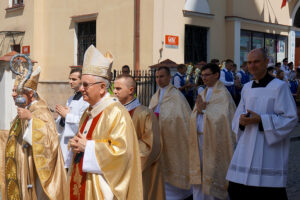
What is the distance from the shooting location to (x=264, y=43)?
61.5 ft

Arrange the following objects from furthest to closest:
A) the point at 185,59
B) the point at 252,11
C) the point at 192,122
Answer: the point at 252,11 → the point at 185,59 → the point at 192,122

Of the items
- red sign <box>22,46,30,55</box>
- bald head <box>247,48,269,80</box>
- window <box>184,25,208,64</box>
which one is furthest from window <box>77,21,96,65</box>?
bald head <box>247,48,269,80</box>

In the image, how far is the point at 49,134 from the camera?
4977 millimetres

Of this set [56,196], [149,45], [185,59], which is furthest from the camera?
[185,59]

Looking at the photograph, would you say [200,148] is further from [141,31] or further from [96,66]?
[141,31]

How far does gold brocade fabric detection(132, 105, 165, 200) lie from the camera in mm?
4992

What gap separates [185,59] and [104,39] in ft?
10.1

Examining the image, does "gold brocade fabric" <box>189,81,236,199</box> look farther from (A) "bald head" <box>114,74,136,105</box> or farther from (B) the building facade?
(B) the building facade

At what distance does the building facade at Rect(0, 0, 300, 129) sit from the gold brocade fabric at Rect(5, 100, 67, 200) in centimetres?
970

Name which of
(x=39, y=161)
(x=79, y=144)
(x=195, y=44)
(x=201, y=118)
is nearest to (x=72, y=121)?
(x=39, y=161)

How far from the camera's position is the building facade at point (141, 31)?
14.9 m

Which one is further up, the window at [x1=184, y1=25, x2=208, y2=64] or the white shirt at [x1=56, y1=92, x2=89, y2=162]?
the window at [x1=184, y1=25, x2=208, y2=64]

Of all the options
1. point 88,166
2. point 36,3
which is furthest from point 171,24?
point 88,166

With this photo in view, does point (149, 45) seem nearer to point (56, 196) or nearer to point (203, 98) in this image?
point (203, 98)
